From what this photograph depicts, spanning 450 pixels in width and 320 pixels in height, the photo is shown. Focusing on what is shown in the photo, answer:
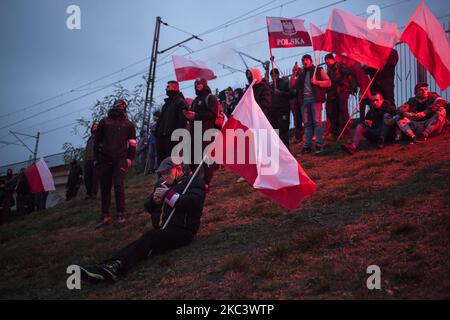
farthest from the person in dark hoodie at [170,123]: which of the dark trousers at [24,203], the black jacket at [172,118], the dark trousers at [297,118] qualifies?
the dark trousers at [24,203]

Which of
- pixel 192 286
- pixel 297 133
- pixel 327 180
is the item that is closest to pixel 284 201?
pixel 192 286

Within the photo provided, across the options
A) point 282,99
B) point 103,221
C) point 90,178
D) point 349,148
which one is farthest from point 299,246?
point 90,178

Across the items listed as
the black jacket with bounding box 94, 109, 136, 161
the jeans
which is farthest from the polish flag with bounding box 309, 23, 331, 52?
the black jacket with bounding box 94, 109, 136, 161

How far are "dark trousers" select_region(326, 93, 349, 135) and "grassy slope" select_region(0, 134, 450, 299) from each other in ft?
7.78

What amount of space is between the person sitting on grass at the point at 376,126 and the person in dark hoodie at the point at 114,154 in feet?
16.3

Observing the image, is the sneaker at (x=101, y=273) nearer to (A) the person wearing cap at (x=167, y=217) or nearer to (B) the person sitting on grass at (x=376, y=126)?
(A) the person wearing cap at (x=167, y=217)

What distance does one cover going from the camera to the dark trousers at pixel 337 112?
40.1 feet

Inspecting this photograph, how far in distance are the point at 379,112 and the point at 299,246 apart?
6341 mm

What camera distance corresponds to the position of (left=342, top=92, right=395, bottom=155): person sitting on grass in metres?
11.1

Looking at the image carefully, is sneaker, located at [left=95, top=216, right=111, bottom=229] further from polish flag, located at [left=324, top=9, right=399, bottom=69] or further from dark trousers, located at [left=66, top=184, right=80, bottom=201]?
dark trousers, located at [left=66, top=184, right=80, bottom=201]

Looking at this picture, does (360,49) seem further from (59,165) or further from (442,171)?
(59,165)

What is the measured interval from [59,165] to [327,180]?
37.3 m

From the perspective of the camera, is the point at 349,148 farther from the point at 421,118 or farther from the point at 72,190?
the point at 72,190
